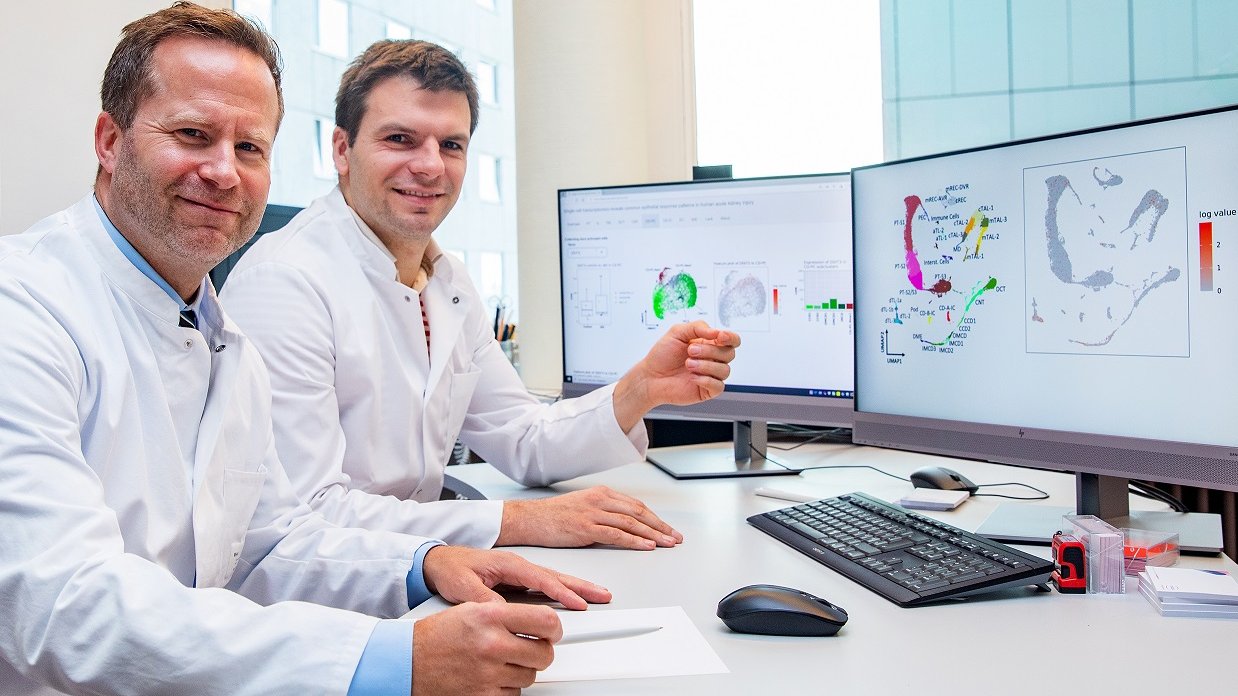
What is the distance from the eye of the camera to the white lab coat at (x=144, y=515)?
0.75 m

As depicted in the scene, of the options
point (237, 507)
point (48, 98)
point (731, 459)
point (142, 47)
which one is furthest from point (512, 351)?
point (142, 47)

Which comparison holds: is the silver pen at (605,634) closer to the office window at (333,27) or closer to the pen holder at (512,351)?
the pen holder at (512,351)

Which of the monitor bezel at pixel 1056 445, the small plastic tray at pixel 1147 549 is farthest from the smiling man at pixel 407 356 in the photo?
the small plastic tray at pixel 1147 549

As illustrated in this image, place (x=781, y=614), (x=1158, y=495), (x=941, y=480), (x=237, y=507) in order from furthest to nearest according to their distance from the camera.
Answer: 1. (x=941, y=480)
2. (x=1158, y=495)
3. (x=237, y=507)
4. (x=781, y=614)

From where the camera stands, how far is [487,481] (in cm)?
171

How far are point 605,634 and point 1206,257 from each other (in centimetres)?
77

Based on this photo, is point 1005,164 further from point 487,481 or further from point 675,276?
point 487,481

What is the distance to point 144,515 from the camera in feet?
3.16

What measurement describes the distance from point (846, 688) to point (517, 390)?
45.0 inches

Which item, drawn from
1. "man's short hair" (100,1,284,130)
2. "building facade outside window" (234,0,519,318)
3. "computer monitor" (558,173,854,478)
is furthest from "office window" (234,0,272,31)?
"man's short hair" (100,1,284,130)

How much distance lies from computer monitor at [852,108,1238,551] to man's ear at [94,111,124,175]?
1022mm

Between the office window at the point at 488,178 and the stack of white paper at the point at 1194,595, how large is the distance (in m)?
2.30

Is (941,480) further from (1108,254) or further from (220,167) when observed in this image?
(220,167)

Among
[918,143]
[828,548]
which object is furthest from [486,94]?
[828,548]
